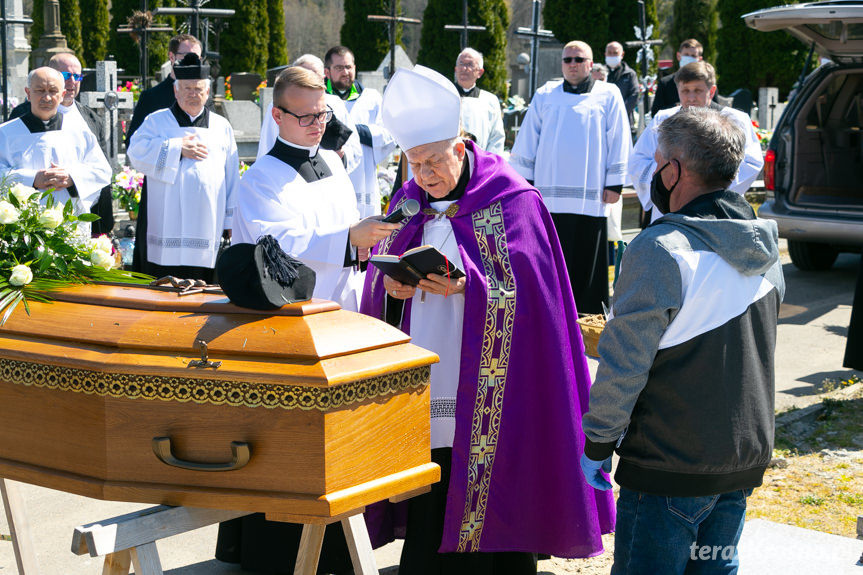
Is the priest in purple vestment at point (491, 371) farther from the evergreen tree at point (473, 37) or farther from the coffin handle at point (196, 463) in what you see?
the evergreen tree at point (473, 37)

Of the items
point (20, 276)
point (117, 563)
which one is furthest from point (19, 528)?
point (20, 276)

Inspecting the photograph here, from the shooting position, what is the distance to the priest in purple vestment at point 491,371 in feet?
11.6

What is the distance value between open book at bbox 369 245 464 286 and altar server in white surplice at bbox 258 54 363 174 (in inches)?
69.3

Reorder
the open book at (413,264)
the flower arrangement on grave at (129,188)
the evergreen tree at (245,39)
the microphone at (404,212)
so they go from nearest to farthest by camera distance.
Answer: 1. the open book at (413,264)
2. the microphone at (404,212)
3. the flower arrangement on grave at (129,188)
4. the evergreen tree at (245,39)

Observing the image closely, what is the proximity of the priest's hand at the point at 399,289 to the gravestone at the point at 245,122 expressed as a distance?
37.7 feet

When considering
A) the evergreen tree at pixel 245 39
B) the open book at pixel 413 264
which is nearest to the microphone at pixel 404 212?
the open book at pixel 413 264

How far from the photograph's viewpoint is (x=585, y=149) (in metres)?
7.80

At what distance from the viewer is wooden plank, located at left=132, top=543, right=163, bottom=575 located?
2.52 meters

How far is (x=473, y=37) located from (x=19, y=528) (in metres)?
25.3

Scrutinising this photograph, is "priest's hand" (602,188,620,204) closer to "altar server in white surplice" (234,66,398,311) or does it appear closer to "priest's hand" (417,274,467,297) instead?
"altar server in white surplice" (234,66,398,311)

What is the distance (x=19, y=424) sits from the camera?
2.66 meters

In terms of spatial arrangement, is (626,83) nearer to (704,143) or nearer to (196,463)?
(704,143)

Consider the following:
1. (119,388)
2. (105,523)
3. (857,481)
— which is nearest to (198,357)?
(119,388)

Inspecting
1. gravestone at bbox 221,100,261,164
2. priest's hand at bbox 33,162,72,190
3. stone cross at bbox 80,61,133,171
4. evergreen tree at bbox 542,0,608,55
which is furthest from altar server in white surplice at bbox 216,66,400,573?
evergreen tree at bbox 542,0,608,55
